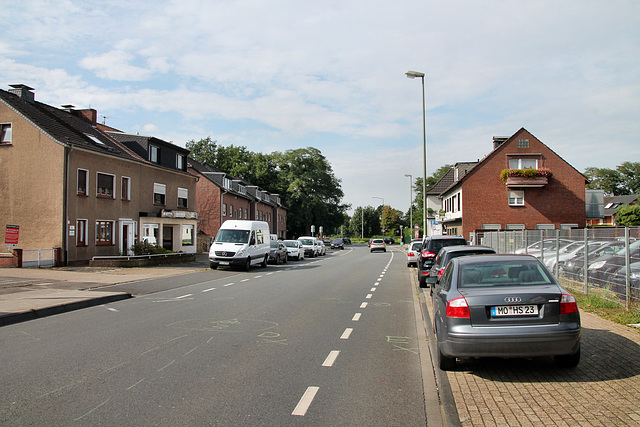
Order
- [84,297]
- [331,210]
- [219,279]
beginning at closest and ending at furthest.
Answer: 1. [84,297]
2. [219,279]
3. [331,210]

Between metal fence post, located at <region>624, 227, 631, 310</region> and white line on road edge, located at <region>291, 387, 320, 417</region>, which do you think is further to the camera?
metal fence post, located at <region>624, 227, 631, 310</region>

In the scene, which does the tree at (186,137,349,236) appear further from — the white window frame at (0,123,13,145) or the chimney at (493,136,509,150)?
the white window frame at (0,123,13,145)

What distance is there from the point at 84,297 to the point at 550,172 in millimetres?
40179

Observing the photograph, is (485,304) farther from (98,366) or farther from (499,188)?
(499,188)

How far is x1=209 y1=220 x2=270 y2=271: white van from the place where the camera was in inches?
903

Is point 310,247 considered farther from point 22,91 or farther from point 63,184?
point 22,91

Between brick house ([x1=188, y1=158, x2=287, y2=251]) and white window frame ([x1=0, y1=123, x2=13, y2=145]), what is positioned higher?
white window frame ([x1=0, y1=123, x2=13, y2=145])

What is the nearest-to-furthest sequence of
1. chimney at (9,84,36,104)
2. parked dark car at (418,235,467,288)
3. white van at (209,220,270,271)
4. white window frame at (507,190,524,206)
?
1. parked dark car at (418,235,467,288)
2. white van at (209,220,270,271)
3. chimney at (9,84,36,104)
4. white window frame at (507,190,524,206)

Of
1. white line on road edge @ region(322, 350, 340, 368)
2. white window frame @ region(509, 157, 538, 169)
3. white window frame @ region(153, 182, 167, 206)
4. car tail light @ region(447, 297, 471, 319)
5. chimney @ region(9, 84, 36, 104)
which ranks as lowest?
white line on road edge @ region(322, 350, 340, 368)

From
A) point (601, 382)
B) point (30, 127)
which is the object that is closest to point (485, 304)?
point (601, 382)

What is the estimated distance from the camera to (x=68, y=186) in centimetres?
2400

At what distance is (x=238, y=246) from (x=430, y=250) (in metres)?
10.3

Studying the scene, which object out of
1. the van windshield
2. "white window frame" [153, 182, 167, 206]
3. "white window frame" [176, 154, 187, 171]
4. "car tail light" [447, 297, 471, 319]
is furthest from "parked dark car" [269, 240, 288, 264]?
"car tail light" [447, 297, 471, 319]

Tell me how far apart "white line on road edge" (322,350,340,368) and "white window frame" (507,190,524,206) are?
3974 cm
